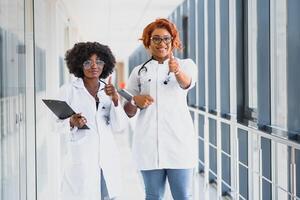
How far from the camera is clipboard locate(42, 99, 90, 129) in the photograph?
4.67ft

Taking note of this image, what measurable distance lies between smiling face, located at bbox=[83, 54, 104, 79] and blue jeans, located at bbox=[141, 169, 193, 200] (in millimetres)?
378

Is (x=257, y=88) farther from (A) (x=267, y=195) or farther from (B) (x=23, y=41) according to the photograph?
(B) (x=23, y=41)

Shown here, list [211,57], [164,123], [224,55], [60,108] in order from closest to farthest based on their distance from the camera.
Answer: [60,108], [164,123], [224,55], [211,57]

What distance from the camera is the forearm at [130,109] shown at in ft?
5.08

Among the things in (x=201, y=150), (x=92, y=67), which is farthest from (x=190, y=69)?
(x=201, y=150)

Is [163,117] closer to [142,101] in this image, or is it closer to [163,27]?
[142,101]

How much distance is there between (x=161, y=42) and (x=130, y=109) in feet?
0.82

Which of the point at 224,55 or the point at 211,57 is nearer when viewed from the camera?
the point at 224,55

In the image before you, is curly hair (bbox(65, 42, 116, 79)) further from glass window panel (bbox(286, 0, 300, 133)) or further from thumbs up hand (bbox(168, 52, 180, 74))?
glass window panel (bbox(286, 0, 300, 133))

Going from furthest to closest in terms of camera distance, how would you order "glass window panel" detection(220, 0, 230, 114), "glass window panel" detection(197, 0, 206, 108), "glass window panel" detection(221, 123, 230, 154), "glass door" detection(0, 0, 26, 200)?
"glass window panel" detection(197, 0, 206, 108) < "glass window panel" detection(221, 123, 230, 154) < "glass window panel" detection(220, 0, 230, 114) < "glass door" detection(0, 0, 26, 200)

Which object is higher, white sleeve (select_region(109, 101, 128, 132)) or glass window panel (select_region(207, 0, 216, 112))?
glass window panel (select_region(207, 0, 216, 112))

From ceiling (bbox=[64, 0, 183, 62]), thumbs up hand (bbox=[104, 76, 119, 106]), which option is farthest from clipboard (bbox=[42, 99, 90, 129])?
ceiling (bbox=[64, 0, 183, 62])

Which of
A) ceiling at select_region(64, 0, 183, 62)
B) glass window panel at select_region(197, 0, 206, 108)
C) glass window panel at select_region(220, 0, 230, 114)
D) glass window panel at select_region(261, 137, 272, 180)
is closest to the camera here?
glass window panel at select_region(261, 137, 272, 180)

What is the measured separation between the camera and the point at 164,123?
5.05 feet
